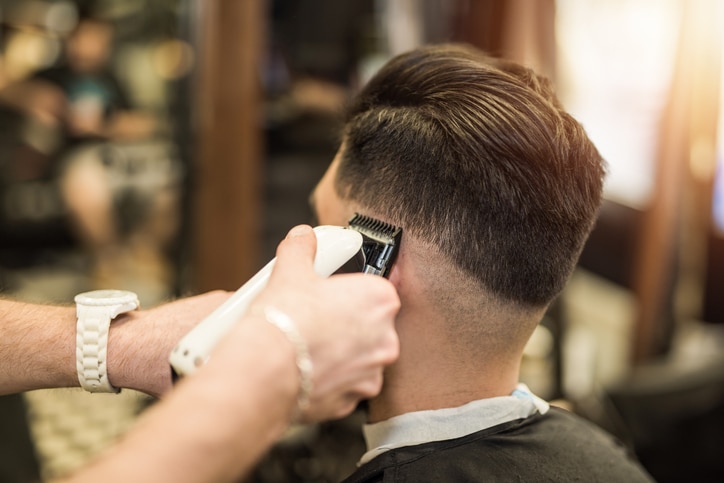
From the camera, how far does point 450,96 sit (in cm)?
103

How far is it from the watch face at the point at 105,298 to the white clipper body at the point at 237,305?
0.38 m

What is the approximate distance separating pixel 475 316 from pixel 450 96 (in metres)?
0.36

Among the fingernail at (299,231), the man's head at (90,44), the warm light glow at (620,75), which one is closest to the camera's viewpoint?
the fingernail at (299,231)

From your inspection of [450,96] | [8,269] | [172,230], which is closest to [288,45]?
[172,230]

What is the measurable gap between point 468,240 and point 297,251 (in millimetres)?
310

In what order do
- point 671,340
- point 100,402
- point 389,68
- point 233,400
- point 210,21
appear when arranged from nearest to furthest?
point 233,400
point 389,68
point 210,21
point 671,340
point 100,402

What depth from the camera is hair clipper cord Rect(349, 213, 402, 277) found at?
964 millimetres

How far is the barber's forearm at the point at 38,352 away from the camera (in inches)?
44.1

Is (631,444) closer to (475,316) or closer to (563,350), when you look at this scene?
(563,350)

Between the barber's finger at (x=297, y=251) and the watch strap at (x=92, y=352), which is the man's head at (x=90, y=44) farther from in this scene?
the barber's finger at (x=297, y=251)

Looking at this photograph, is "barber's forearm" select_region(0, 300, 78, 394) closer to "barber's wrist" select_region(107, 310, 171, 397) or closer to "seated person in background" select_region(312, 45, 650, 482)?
"barber's wrist" select_region(107, 310, 171, 397)

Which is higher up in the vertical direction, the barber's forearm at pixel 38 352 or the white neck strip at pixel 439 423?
the barber's forearm at pixel 38 352

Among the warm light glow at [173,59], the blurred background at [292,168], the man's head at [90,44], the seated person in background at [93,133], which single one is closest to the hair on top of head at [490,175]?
the blurred background at [292,168]

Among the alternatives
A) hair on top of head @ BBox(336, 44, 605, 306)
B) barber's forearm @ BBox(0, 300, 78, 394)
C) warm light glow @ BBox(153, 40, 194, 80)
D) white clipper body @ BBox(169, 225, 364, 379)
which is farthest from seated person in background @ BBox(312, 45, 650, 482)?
warm light glow @ BBox(153, 40, 194, 80)
